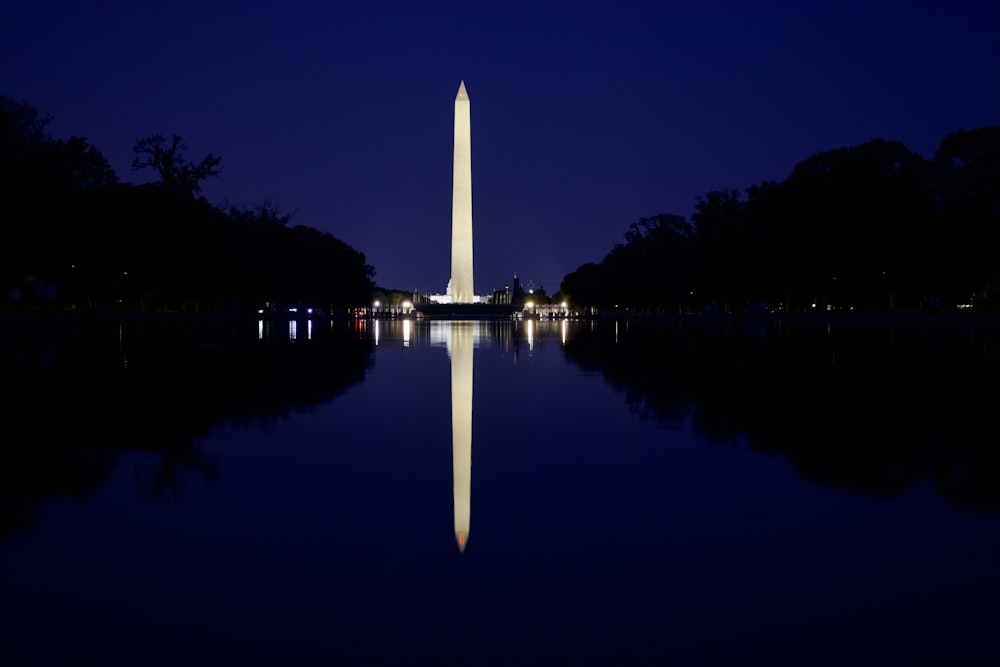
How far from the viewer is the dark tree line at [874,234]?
203 ft

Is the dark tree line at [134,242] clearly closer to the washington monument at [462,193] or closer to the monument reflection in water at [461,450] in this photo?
the washington monument at [462,193]

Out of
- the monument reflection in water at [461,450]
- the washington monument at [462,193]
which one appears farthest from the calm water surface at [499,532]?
the washington monument at [462,193]

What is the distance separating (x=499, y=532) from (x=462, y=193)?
88.1 m

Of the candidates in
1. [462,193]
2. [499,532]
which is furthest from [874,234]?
[499,532]

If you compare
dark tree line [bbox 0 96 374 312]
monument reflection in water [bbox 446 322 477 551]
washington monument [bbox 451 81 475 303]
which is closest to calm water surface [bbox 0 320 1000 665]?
monument reflection in water [bbox 446 322 477 551]

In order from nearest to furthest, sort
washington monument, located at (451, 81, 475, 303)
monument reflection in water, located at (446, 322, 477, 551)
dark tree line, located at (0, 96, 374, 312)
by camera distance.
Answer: monument reflection in water, located at (446, 322, 477, 551) → dark tree line, located at (0, 96, 374, 312) → washington monument, located at (451, 81, 475, 303)

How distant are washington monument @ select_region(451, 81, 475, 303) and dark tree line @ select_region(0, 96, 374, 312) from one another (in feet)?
41.7

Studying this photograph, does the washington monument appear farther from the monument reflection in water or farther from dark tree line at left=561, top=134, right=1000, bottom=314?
the monument reflection in water

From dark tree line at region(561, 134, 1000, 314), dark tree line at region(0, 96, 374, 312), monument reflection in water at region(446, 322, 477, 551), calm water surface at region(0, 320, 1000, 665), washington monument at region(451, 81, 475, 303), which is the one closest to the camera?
calm water surface at region(0, 320, 1000, 665)

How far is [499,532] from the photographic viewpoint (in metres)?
5.42

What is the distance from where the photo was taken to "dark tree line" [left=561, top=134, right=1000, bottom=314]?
2441 inches

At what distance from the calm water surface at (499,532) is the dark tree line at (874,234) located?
5467cm

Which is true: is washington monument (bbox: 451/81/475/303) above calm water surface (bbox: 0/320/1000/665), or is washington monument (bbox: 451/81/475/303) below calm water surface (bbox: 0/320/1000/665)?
above

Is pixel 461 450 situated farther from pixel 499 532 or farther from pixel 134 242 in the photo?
pixel 134 242
